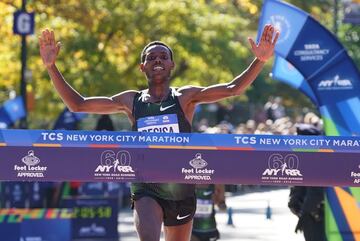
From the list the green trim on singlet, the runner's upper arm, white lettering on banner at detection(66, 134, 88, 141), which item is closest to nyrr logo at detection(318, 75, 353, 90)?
the green trim on singlet

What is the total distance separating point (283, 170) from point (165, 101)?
0.98 m

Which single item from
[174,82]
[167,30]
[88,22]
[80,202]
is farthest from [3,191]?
[174,82]

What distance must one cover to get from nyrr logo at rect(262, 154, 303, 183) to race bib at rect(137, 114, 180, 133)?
0.72 metres

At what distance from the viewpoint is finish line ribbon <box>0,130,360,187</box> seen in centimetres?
739

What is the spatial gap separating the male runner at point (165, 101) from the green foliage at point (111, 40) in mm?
14654

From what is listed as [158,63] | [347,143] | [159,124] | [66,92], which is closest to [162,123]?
[159,124]

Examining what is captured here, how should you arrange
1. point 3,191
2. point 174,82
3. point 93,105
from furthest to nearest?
point 174,82 < point 3,191 < point 93,105

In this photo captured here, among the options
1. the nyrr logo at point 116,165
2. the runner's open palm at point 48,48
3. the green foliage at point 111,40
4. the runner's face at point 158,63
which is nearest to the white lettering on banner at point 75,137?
the nyrr logo at point 116,165

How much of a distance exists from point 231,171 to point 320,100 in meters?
4.27

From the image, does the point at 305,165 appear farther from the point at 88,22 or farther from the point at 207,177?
the point at 88,22

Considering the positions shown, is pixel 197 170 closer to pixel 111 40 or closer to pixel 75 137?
pixel 75 137

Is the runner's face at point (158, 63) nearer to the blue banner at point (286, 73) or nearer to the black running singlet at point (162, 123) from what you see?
the black running singlet at point (162, 123)

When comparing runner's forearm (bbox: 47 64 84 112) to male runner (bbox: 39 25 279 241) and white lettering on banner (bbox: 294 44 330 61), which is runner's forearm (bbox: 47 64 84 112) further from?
white lettering on banner (bbox: 294 44 330 61)

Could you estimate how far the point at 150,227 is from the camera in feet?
23.6
